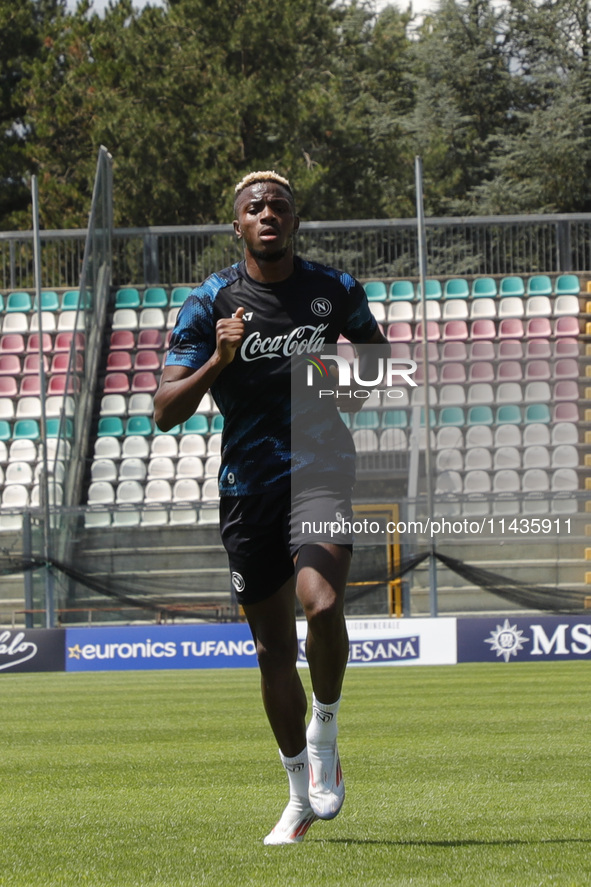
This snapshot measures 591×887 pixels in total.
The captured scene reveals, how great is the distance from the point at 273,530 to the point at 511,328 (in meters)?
19.6

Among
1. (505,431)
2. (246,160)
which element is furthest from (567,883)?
(246,160)

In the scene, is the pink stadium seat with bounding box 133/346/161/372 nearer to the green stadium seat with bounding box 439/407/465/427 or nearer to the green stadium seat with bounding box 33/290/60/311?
the green stadium seat with bounding box 33/290/60/311

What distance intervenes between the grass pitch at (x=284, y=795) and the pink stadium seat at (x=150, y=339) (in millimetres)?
13168

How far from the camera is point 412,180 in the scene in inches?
1503

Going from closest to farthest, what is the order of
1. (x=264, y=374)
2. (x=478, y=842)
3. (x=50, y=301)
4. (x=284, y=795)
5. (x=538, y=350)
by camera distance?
(x=478, y=842) < (x=264, y=374) < (x=284, y=795) < (x=538, y=350) < (x=50, y=301)

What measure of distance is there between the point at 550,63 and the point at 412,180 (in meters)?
5.38

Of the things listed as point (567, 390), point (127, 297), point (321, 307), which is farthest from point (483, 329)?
point (321, 307)

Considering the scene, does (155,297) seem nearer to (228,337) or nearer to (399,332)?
(399,332)

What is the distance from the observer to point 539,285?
959 inches

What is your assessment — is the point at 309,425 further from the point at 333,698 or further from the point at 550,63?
the point at 550,63

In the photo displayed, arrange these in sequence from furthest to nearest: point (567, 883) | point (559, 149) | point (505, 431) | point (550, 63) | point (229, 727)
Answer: point (550, 63), point (559, 149), point (505, 431), point (229, 727), point (567, 883)

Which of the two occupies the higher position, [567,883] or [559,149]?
[559,149]

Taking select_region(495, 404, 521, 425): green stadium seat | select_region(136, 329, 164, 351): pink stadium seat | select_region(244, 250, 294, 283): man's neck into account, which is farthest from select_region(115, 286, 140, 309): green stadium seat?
select_region(244, 250, 294, 283): man's neck

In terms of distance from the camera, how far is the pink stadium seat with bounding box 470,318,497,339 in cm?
2356
